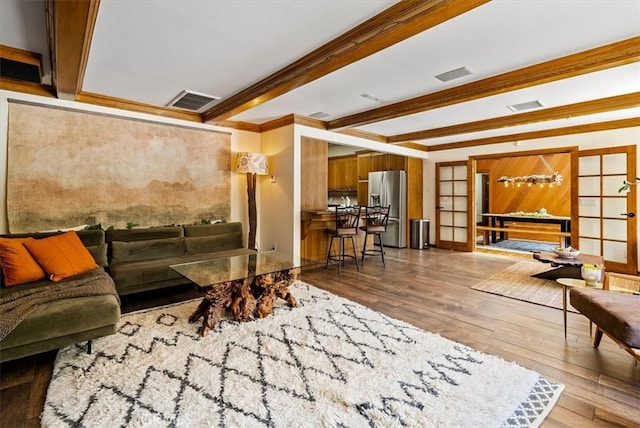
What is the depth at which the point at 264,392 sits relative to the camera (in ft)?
5.97

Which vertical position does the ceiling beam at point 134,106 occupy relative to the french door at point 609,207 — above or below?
above

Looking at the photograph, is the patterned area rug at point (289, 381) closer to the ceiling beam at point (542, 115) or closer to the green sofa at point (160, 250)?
the green sofa at point (160, 250)

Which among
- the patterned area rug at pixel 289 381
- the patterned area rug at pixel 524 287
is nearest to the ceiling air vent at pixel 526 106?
the patterned area rug at pixel 524 287

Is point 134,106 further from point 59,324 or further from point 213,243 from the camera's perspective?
point 59,324

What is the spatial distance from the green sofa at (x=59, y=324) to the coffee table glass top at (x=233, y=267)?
64cm

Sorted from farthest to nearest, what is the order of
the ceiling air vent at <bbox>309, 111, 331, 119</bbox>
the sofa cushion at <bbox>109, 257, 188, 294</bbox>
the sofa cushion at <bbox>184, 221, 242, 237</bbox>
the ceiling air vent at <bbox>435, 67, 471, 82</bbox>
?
the ceiling air vent at <bbox>309, 111, 331, 119</bbox> < the sofa cushion at <bbox>184, 221, 242, 237</bbox> < the sofa cushion at <bbox>109, 257, 188, 294</bbox> < the ceiling air vent at <bbox>435, 67, 471, 82</bbox>

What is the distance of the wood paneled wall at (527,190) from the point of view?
802 cm

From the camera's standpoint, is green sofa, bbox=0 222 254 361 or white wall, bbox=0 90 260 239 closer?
green sofa, bbox=0 222 254 361

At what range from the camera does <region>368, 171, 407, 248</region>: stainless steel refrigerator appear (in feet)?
23.4

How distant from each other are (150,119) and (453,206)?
6325 mm

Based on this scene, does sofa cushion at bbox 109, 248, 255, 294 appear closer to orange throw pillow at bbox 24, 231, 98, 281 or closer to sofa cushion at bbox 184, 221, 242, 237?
orange throw pillow at bbox 24, 231, 98, 281

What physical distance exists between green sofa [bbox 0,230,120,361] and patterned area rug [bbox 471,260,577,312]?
4014mm

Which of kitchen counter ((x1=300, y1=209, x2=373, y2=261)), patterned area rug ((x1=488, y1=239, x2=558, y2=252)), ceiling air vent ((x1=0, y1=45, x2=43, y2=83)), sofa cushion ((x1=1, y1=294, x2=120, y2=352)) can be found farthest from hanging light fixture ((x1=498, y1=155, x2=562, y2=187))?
ceiling air vent ((x1=0, y1=45, x2=43, y2=83))

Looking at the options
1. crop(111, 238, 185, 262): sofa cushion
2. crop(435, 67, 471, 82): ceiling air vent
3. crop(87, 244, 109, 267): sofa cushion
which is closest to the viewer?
crop(435, 67, 471, 82): ceiling air vent
